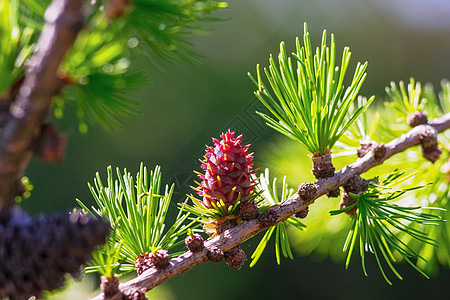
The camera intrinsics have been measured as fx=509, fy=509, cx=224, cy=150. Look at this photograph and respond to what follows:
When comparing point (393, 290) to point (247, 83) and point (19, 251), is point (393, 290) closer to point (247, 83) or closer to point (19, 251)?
point (247, 83)

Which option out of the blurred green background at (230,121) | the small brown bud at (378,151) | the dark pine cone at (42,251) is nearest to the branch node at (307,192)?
the small brown bud at (378,151)

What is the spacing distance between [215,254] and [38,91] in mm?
215

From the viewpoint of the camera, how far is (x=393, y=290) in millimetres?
3141

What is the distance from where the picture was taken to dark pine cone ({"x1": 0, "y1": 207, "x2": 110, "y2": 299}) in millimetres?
308

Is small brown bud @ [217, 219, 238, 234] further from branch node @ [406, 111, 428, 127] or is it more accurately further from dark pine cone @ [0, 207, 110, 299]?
branch node @ [406, 111, 428, 127]

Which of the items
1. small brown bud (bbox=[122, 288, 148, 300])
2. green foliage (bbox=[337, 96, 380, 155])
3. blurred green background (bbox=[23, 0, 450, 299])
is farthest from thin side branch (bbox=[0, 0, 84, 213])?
→ blurred green background (bbox=[23, 0, 450, 299])

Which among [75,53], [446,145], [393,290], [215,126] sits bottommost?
[393,290]

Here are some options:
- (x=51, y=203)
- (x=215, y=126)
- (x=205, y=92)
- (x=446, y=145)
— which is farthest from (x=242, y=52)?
(x=446, y=145)

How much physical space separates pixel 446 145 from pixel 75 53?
58 centimetres

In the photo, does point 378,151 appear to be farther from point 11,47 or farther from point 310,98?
point 11,47

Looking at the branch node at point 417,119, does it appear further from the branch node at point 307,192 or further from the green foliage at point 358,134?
the branch node at point 307,192

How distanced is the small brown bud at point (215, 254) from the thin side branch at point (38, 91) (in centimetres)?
18

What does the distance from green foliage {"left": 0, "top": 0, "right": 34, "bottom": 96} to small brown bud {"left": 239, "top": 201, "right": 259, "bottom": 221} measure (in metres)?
0.23

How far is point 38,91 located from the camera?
0.93 ft
